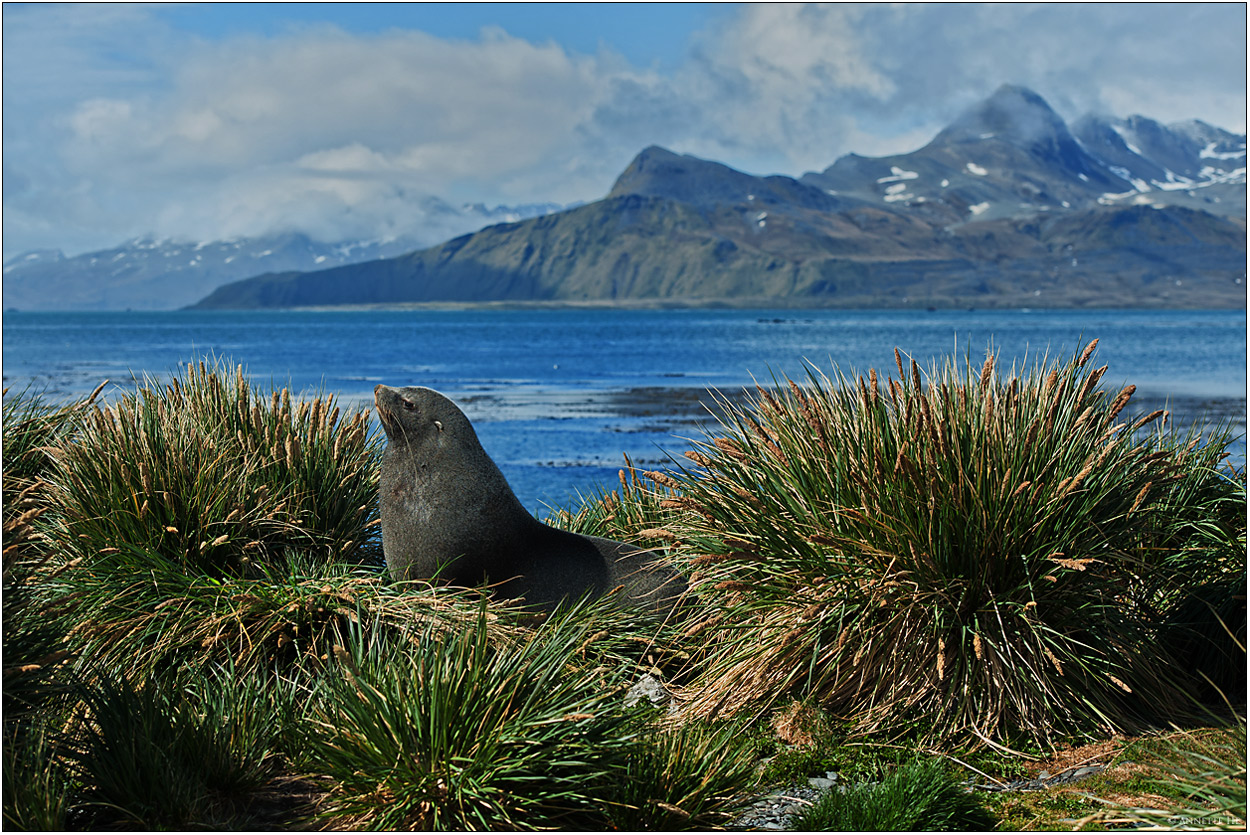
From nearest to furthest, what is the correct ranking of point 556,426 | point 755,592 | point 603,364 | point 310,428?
point 755,592, point 310,428, point 556,426, point 603,364

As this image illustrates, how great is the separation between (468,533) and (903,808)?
345 centimetres

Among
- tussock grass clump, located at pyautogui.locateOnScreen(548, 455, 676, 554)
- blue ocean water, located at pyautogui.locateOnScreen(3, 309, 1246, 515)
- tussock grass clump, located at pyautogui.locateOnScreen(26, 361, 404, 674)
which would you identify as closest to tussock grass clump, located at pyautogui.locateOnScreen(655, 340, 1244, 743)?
blue ocean water, located at pyautogui.locateOnScreen(3, 309, 1246, 515)

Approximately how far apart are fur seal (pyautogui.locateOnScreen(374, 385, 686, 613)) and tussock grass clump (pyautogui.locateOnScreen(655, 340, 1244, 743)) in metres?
1.06

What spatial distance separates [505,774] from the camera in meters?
4.62

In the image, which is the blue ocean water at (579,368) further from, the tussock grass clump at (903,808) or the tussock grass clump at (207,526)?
the tussock grass clump at (903,808)

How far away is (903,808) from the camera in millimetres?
4773

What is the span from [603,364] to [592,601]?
242ft

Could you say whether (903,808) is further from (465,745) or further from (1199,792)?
(465,745)

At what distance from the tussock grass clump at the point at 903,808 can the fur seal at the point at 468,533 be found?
235cm

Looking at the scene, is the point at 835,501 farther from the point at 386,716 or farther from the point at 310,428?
the point at 310,428

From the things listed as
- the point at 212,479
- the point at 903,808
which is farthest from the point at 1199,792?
the point at 212,479

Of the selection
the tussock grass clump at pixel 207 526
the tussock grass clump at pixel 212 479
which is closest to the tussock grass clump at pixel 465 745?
the tussock grass clump at pixel 207 526

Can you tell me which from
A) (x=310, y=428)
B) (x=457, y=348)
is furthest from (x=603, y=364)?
(x=310, y=428)

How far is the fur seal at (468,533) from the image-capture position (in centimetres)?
724
